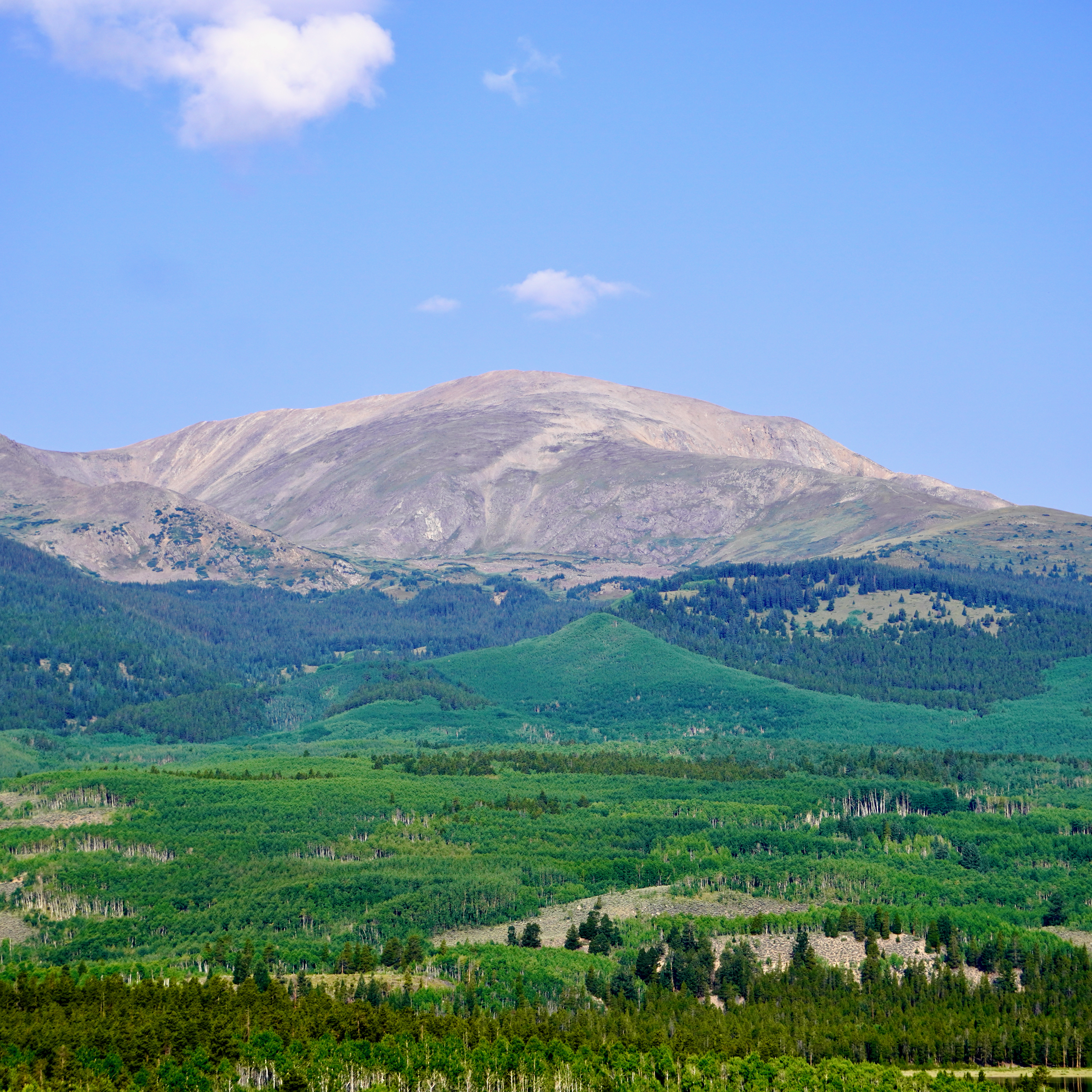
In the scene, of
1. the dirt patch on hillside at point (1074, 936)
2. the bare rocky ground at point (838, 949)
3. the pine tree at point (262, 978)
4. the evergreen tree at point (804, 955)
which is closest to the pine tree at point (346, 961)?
the pine tree at point (262, 978)

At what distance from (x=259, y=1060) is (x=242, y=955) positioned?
41.9 metres

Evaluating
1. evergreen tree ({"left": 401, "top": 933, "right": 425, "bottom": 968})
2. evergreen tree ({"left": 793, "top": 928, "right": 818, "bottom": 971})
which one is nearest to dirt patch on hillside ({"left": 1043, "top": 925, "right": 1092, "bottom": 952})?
evergreen tree ({"left": 793, "top": 928, "right": 818, "bottom": 971})

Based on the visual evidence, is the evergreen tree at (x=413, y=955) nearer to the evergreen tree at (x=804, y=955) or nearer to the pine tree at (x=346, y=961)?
the pine tree at (x=346, y=961)

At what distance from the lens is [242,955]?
177 m

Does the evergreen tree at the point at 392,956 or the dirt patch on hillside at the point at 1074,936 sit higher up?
the dirt patch on hillside at the point at 1074,936

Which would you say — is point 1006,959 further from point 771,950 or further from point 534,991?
point 534,991

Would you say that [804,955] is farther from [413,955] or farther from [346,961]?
[346,961]

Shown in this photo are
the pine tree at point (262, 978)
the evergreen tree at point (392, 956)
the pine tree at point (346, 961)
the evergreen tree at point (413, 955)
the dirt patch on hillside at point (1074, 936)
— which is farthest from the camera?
the dirt patch on hillside at point (1074, 936)

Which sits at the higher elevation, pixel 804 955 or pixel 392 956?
pixel 804 955

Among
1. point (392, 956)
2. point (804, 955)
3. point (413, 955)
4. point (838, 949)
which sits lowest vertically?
point (392, 956)

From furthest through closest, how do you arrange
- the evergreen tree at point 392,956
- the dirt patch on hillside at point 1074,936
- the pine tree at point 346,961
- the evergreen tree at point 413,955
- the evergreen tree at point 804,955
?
the dirt patch on hillside at point 1074,936, the evergreen tree at point 392,956, the evergreen tree at point 413,955, the pine tree at point 346,961, the evergreen tree at point 804,955

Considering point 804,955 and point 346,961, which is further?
point 804,955

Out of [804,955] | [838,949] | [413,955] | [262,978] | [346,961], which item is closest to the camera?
[262,978]

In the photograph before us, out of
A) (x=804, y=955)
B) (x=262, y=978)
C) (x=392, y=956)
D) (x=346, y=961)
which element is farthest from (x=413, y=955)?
(x=804, y=955)
